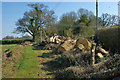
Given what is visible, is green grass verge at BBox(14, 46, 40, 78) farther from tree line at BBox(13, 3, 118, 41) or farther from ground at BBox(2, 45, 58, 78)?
tree line at BBox(13, 3, 118, 41)

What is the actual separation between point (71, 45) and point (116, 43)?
3.65 meters

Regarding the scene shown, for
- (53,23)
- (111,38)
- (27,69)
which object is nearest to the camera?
(27,69)

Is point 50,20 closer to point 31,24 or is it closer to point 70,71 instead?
point 31,24

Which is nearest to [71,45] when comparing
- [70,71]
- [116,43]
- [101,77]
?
[116,43]

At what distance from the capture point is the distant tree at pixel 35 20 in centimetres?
2373

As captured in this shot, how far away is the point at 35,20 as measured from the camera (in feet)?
89.9

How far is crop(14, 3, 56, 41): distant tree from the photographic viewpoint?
934 inches

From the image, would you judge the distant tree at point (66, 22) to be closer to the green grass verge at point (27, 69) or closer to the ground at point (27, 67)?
the ground at point (27, 67)

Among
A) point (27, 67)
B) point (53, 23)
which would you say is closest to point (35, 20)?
point (53, 23)

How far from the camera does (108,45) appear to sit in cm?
857

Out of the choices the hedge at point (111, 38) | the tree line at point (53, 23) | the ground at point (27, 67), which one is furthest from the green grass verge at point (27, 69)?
the tree line at point (53, 23)

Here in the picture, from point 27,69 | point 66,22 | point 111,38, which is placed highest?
point 66,22

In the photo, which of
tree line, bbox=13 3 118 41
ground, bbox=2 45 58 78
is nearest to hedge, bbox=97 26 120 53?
ground, bbox=2 45 58 78

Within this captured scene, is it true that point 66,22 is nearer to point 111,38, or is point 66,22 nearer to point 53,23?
point 53,23
